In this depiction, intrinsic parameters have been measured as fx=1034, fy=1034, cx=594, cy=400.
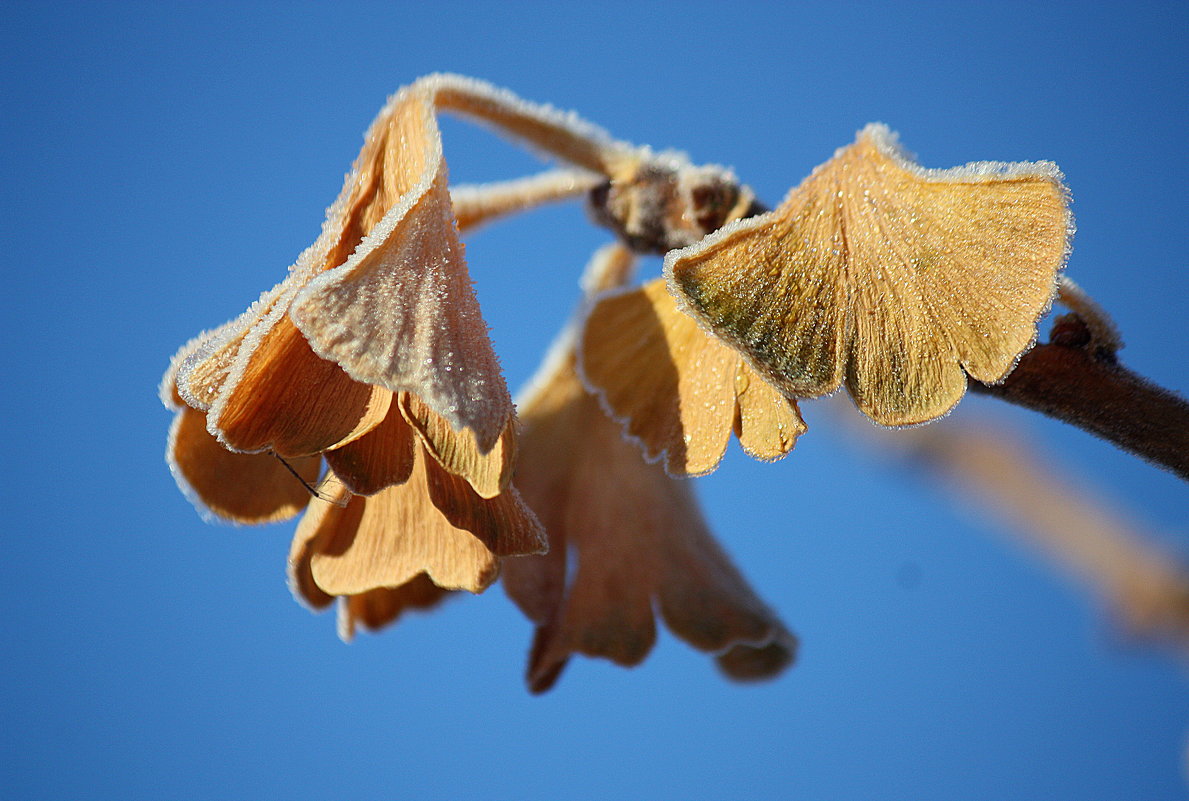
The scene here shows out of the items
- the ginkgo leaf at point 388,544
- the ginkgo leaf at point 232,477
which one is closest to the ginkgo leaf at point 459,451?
the ginkgo leaf at point 388,544

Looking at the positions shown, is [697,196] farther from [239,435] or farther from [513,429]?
[239,435]

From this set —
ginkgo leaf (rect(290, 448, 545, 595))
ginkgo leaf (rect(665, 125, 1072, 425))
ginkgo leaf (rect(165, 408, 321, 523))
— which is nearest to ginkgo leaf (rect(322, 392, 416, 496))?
ginkgo leaf (rect(290, 448, 545, 595))

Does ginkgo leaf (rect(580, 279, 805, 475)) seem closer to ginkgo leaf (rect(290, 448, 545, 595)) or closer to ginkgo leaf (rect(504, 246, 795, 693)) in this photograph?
ginkgo leaf (rect(290, 448, 545, 595))

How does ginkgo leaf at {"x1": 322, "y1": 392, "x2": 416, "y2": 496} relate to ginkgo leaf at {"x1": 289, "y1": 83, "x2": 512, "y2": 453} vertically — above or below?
below

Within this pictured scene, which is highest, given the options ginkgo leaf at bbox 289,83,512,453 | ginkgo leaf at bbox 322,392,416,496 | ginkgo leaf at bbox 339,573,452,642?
ginkgo leaf at bbox 289,83,512,453

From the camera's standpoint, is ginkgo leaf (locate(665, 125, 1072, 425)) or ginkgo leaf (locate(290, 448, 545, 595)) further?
ginkgo leaf (locate(290, 448, 545, 595))

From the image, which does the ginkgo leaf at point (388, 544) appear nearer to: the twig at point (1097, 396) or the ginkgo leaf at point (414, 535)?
the ginkgo leaf at point (414, 535)

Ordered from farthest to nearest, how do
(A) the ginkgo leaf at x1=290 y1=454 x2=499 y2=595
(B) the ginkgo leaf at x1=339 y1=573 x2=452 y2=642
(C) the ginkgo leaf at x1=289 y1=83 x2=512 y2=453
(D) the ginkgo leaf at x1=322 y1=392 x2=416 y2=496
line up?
(B) the ginkgo leaf at x1=339 y1=573 x2=452 y2=642, (A) the ginkgo leaf at x1=290 y1=454 x2=499 y2=595, (D) the ginkgo leaf at x1=322 y1=392 x2=416 y2=496, (C) the ginkgo leaf at x1=289 y1=83 x2=512 y2=453

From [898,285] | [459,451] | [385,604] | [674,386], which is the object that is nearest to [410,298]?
[459,451]
